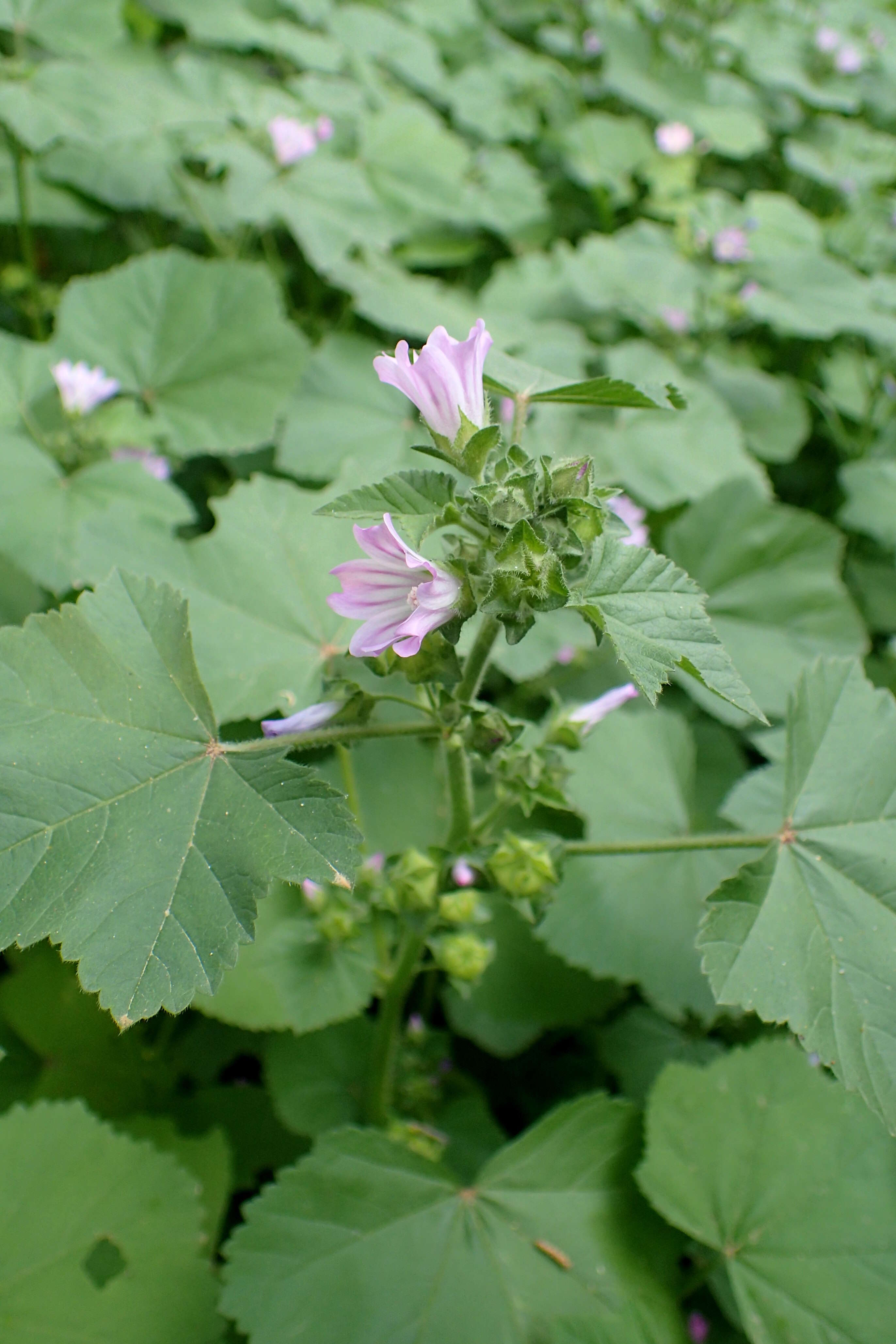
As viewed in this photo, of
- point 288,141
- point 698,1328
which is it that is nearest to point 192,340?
point 288,141

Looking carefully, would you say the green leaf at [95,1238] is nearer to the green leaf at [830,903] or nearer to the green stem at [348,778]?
the green stem at [348,778]

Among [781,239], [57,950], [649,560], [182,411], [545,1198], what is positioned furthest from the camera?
[781,239]

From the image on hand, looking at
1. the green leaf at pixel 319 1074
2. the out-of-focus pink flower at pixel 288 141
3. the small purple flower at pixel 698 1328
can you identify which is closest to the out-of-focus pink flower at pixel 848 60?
the out-of-focus pink flower at pixel 288 141

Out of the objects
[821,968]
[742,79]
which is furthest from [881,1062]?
[742,79]

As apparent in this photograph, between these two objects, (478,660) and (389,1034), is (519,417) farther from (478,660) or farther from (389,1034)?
(389,1034)

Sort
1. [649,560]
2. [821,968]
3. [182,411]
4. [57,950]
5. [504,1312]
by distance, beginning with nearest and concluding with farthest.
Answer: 1. [649,560]
2. [821,968]
3. [504,1312]
4. [57,950]
5. [182,411]

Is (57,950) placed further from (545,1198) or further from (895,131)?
(895,131)
